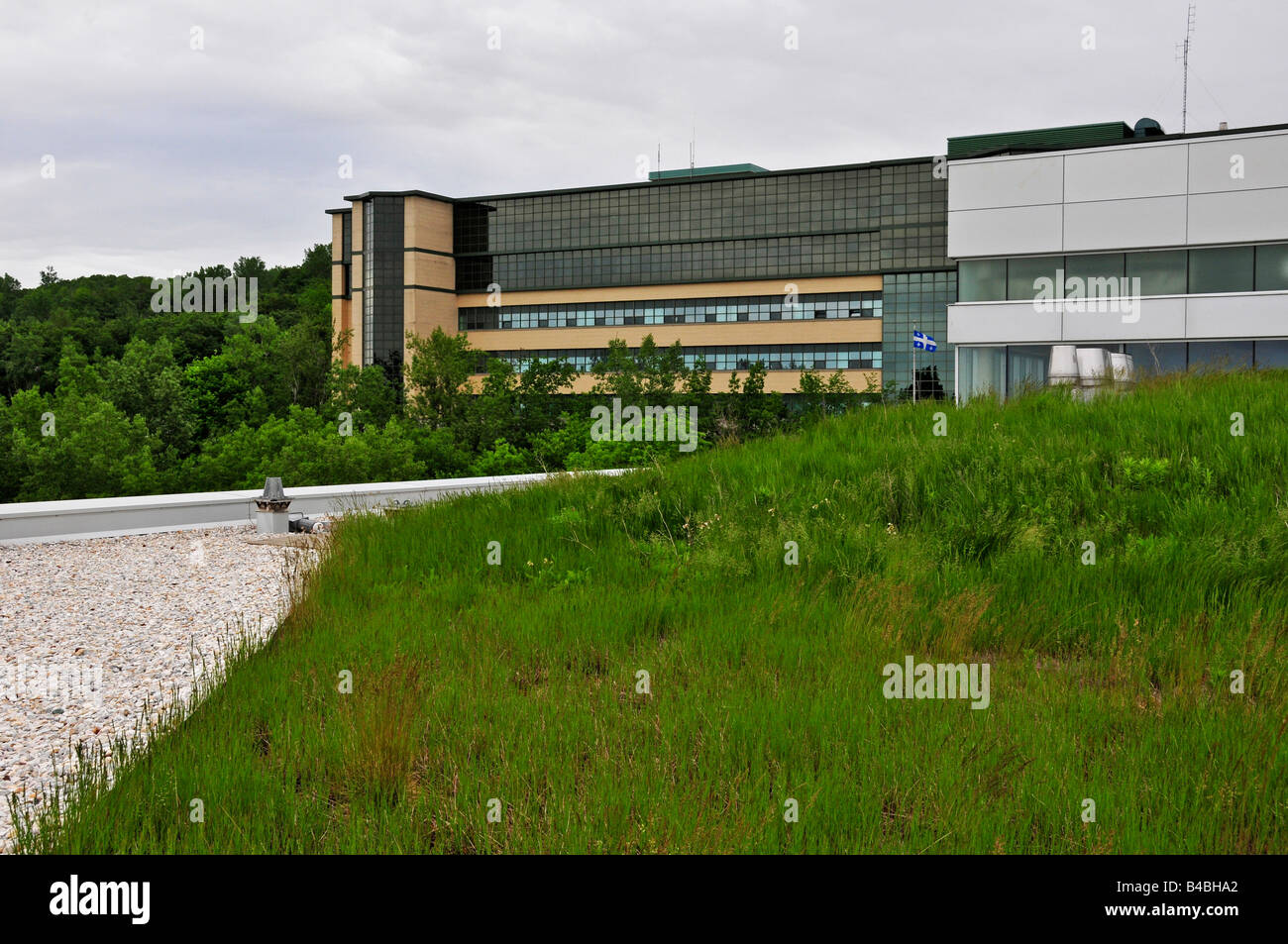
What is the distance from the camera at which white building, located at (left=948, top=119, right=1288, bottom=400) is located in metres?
37.5

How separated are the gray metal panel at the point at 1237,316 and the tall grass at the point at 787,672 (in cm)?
2925

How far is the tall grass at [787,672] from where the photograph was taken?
4.49 m

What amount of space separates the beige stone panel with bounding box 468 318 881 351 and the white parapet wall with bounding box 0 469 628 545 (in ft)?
212

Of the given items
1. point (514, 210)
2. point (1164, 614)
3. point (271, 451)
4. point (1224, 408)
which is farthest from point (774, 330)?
point (1164, 614)

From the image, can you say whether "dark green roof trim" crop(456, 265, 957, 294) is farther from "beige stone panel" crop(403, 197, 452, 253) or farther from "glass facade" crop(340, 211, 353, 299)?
"glass facade" crop(340, 211, 353, 299)

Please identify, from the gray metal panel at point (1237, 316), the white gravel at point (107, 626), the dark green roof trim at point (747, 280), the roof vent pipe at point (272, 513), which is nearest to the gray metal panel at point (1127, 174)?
the gray metal panel at point (1237, 316)

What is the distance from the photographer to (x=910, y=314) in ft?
250

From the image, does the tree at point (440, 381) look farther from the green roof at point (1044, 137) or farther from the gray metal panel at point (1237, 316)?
the green roof at point (1044, 137)

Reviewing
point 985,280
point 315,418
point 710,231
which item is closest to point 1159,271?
point 985,280

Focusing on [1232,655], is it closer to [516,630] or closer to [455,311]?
[516,630]

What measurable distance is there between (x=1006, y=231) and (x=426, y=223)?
193 ft

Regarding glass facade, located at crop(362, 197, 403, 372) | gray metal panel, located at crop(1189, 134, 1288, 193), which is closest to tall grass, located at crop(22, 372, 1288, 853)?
gray metal panel, located at crop(1189, 134, 1288, 193)

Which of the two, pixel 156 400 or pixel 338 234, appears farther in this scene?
pixel 338 234

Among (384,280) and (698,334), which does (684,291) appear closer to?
(698,334)
